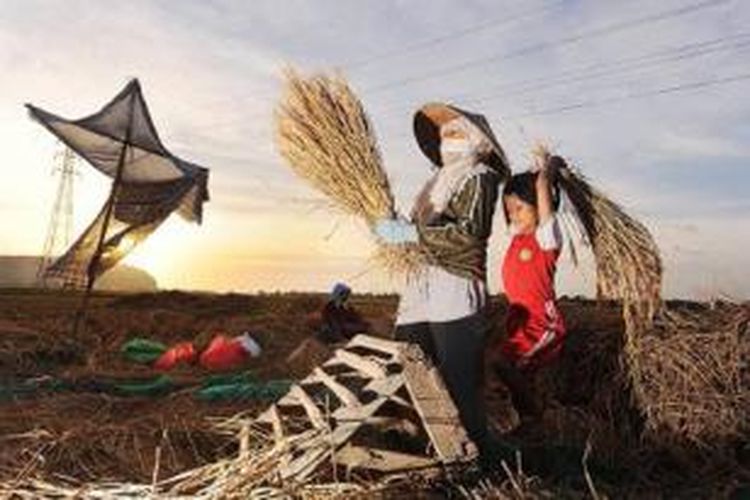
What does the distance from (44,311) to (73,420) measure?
55.3 feet

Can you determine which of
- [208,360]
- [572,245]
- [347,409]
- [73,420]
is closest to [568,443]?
[572,245]

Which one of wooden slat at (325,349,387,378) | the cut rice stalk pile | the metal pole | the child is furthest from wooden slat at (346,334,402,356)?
the metal pole

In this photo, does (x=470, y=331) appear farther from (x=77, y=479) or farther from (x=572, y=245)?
(x=77, y=479)

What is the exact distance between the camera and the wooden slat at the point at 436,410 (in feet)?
18.7

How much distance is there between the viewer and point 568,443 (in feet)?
22.1

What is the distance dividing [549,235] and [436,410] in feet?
4.48

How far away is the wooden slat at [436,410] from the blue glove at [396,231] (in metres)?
0.56

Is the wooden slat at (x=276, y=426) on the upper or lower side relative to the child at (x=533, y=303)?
lower

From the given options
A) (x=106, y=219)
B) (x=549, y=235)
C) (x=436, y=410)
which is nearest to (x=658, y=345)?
(x=549, y=235)

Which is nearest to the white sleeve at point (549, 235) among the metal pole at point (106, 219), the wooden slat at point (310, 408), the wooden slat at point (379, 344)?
the wooden slat at point (379, 344)

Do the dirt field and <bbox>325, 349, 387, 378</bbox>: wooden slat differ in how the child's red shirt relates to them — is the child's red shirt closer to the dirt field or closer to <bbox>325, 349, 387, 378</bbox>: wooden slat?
the dirt field

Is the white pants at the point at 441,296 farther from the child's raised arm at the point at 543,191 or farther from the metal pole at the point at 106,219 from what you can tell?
the metal pole at the point at 106,219

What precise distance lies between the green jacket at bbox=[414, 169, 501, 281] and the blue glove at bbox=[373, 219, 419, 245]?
3.7 inches

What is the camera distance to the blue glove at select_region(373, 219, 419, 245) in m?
6.07
